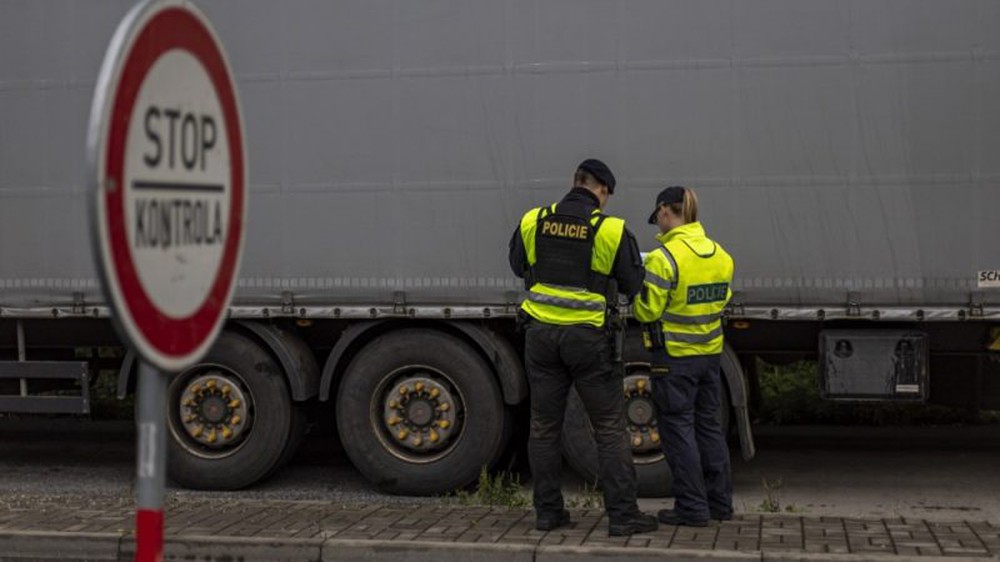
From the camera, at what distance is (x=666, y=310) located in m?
7.87

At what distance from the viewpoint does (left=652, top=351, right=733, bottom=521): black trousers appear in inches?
307

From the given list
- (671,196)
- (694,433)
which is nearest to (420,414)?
(694,433)

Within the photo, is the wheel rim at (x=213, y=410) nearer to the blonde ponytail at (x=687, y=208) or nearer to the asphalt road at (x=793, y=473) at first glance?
the asphalt road at (x=793, y=473)

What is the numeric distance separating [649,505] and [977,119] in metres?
2.84

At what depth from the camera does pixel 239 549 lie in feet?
23.8

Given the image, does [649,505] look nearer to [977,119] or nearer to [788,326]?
[788,326]

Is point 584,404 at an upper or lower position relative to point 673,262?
lower

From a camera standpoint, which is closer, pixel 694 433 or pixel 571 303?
pixel 571 303

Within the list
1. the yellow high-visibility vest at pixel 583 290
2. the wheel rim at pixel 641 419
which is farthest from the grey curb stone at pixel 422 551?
the wheel rim at pixel 641 419

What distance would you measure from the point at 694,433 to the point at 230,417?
296cm

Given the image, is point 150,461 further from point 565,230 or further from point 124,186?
point 565,230

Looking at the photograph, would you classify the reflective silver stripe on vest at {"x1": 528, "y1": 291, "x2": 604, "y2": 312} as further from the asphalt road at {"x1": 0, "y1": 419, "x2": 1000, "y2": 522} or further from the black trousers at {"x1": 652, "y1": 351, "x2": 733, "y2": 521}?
the asphalt road at {"x1": 0, "y1": 419, "x2": 1000, "y2": 522}

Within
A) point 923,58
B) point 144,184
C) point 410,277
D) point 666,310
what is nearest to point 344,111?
point 410,277

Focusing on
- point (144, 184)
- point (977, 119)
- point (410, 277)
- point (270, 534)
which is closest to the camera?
point (144, 184)
